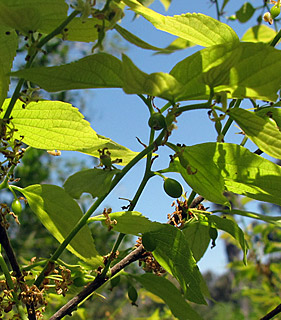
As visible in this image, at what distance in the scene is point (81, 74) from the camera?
35 cm

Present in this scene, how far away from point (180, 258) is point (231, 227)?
7 centimetres

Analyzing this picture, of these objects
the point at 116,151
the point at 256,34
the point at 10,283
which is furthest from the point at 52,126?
the point at 256,34

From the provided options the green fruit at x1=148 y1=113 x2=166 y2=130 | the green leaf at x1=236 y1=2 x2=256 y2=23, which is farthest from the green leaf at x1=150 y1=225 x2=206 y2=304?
the green leaf at x1=236 y1=2 x2=256 y2=23

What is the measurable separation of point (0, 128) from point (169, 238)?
0.22m

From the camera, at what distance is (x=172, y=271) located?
460 millimetres

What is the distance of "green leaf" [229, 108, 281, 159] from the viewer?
382 millimetres

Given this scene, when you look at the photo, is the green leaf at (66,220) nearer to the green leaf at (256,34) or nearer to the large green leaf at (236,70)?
the large green leaf at (236,70)

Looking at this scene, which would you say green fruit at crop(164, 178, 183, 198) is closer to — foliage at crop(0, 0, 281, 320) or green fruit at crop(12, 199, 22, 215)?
foliage at crop(0, 0, 281, 320)

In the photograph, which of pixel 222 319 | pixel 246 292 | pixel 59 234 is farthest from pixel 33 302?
pixel 222 319

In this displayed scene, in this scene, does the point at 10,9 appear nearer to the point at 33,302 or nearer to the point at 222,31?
the point at 222,31

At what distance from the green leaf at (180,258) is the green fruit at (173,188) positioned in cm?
4

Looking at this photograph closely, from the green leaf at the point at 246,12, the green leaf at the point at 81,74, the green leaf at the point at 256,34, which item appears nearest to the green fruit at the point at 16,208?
the green leaf at the point at 81,74

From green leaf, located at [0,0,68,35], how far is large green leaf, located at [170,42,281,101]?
13 centimetres

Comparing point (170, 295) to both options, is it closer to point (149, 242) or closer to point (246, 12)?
point (149, 242)
